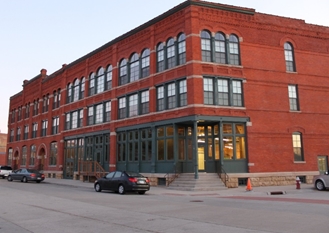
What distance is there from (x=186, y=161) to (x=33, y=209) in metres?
13.7

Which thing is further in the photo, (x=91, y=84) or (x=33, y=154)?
(x=33, y=154)

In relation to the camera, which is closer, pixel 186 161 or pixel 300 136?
pixel 186 161

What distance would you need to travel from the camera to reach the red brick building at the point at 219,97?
23609 millimetres

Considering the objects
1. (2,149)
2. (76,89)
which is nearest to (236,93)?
(76,89)

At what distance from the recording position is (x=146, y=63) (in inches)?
1093

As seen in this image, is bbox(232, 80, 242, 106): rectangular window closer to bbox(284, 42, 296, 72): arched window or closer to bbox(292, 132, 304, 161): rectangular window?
bbox(284, 42, 296, 72): arched window

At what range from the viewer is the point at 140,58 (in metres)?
28.4

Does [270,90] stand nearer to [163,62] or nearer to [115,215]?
[163,62]

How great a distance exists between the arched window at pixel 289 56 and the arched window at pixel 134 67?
41.9ft

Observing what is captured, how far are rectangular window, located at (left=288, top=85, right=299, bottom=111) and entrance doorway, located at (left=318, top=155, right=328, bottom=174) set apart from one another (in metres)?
4.42

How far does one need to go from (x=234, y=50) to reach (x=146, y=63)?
757 cm

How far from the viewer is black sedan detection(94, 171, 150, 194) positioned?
19.0 m

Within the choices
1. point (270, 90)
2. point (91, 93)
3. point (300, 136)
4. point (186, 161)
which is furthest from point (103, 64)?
point (300, 136)

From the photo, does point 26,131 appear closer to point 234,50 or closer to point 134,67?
point 134,67
